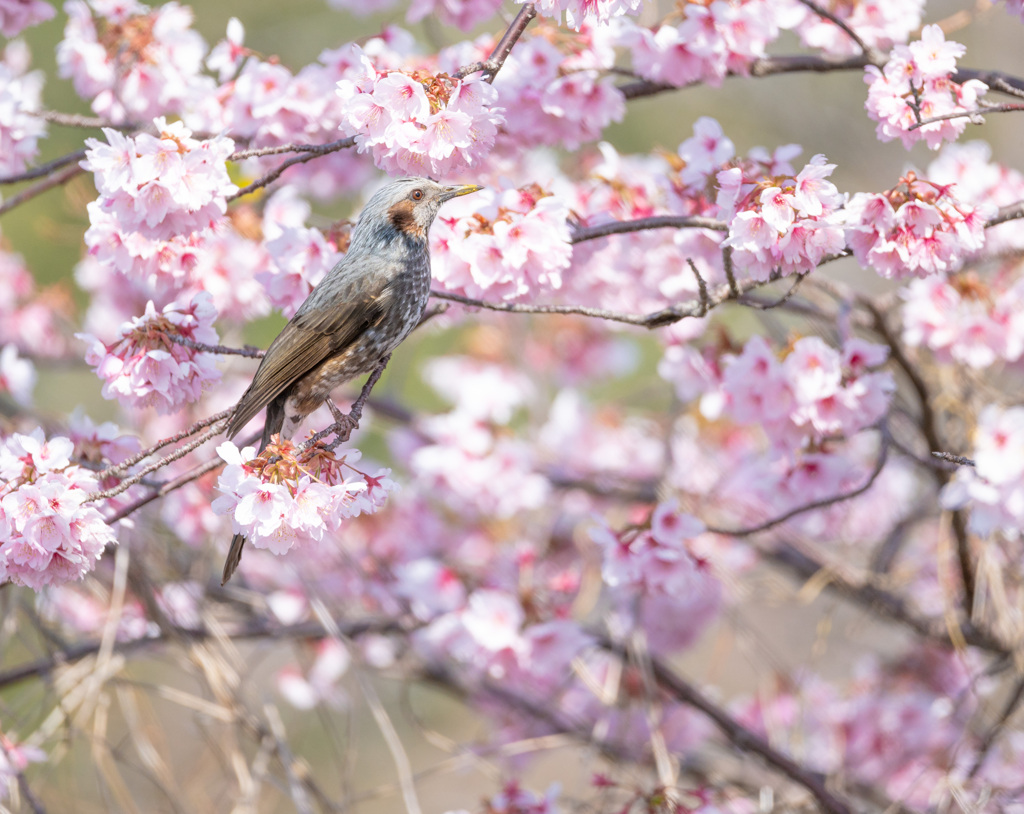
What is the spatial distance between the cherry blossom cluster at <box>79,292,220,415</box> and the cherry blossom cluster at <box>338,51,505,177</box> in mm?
429

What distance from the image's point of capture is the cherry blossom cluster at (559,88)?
2.04m

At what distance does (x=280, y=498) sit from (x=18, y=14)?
57.5 inches

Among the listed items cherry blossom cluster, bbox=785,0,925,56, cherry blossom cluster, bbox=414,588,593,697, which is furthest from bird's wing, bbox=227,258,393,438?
cherry blossom cluster, bbox=785,0,925,56

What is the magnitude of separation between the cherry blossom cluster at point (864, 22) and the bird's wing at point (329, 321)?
1.10 metres

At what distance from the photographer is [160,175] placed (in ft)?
5.05

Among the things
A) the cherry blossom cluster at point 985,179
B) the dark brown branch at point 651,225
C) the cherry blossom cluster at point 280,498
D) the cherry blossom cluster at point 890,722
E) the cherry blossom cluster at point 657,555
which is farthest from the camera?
the cherry blossom cluster at point 890,722

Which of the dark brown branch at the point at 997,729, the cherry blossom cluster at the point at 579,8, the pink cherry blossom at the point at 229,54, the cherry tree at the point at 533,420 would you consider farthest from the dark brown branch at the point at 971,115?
the pink cherry blossom at the point at 229,54

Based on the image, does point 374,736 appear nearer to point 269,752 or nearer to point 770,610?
point 770,610

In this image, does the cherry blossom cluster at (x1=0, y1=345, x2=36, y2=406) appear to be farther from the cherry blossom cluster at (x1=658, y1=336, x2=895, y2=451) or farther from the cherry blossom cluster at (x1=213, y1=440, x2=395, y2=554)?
the cherry blossom cluster at (x1=658, y1=336, x2=895, y2=451)

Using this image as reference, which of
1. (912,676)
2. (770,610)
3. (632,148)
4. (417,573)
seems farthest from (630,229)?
(632,148)

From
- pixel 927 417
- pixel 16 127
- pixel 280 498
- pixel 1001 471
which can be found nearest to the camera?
pixel 1001 471

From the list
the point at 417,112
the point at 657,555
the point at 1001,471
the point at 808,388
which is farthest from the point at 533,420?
the point at 1001,471

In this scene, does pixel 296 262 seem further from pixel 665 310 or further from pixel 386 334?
pixel 665 310

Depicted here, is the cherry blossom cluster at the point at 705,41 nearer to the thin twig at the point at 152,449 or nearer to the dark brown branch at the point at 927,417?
the dark brown branch at the point at 927,417
